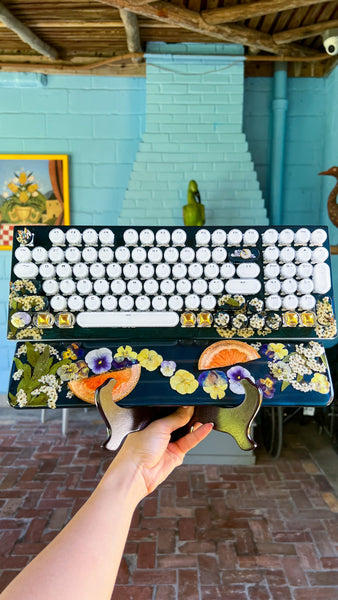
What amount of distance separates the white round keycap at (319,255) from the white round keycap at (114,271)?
57 centimetres

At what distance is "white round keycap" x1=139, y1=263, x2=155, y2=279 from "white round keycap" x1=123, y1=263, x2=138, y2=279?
0.7 inches

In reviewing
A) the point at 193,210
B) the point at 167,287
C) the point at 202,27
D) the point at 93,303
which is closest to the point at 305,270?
the point at 167,287

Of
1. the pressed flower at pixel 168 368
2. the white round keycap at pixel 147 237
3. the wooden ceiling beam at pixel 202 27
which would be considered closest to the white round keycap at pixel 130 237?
the white round keycap at pixel 147 237

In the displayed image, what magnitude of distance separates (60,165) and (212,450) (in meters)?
2.53

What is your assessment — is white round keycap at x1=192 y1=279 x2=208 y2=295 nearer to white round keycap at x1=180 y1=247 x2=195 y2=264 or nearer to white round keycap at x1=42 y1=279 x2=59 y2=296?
white round keycap at x1=180 y1=247 x2=195 y2=264

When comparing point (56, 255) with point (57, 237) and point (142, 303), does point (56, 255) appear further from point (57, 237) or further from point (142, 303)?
point (142, 303)

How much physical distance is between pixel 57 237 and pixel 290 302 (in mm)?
709

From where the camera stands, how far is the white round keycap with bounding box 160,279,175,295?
117cm

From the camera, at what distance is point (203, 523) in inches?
84.1

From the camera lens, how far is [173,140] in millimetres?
3180

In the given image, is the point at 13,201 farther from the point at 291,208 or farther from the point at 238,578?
the point at 238,578

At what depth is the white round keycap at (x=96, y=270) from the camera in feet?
3.86

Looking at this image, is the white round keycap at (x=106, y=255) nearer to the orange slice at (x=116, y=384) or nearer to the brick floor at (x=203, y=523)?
the orange slice at (x=116, y=384)

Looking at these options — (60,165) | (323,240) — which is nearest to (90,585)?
(323,240)
